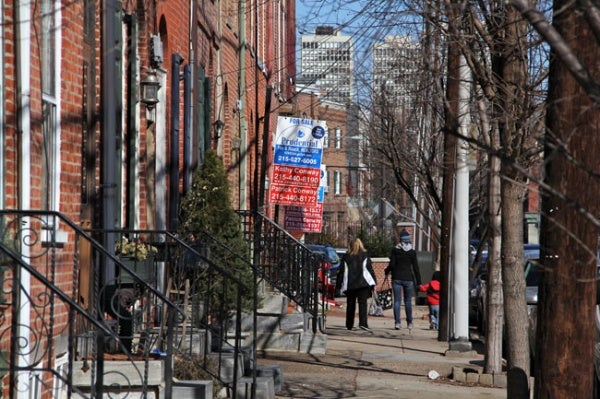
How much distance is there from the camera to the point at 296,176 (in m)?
19.3

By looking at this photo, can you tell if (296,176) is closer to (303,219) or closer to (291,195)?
(291,195)

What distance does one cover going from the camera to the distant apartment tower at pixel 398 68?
15.4m

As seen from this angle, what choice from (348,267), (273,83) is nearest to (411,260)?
(348,267)

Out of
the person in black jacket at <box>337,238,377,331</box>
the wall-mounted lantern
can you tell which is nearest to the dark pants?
the person in black jacket at <box>337,238,377,331</box>

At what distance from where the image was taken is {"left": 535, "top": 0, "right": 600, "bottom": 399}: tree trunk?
6945 mm

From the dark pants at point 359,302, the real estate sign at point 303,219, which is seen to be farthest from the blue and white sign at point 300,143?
the dark pants at point 359,302

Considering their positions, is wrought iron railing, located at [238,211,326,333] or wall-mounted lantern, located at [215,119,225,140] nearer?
wrought iron railing, located at [238,211,326,333]

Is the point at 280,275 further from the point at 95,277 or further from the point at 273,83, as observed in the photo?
the point at 273,83

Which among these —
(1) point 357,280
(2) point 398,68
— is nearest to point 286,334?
(1) point 357,280

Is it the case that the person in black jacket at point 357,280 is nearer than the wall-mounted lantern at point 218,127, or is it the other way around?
the wall-mounted lantern at point 218,127

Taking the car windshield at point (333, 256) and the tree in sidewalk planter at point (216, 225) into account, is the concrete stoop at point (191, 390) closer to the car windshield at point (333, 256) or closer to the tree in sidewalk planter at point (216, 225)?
the tree in sidewalk planter at point (216, 225)

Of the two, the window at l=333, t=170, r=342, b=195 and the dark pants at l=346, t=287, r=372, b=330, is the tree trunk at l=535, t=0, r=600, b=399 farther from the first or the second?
the window at l=333, t=170, r=342, b=195

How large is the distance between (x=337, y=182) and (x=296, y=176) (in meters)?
48.9

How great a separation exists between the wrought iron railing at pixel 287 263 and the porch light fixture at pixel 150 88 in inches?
139
